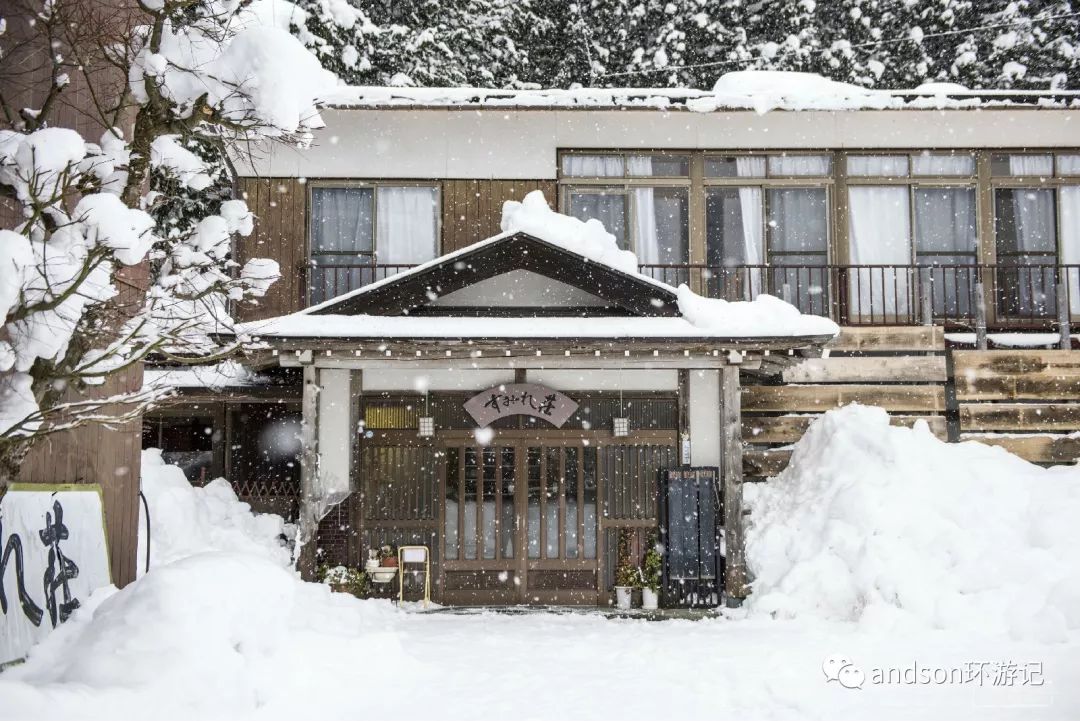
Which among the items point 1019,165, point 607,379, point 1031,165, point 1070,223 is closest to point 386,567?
point 607,379

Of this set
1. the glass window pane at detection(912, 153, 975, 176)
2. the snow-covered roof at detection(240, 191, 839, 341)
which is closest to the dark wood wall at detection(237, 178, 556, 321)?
the snow-covered roof at detection(240, 191, 839, 341)

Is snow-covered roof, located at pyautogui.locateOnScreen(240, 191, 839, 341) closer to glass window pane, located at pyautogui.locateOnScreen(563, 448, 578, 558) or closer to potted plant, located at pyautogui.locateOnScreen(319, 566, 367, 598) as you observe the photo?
glass window pane, located at pyautogui.locateOnScreen(563, 448, 578, 558)

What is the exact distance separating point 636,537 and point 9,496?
25.3 ft

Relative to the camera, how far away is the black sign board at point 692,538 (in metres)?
11.2

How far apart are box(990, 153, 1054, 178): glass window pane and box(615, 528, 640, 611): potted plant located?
341 inches

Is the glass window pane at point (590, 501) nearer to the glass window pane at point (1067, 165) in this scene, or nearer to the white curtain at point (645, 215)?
the white curtain at point (645, 215)

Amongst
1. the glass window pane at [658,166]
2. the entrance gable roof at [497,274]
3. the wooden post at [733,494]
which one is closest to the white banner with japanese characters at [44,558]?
the entrance gable roof at [497,274]

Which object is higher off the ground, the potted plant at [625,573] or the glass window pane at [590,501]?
the glass window pane at [590,501]

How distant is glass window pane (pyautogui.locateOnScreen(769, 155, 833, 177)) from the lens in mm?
13922

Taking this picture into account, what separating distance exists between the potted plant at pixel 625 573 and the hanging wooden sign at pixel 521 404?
180cm

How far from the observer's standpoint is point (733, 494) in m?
10.9

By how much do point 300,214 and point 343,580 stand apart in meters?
5.79

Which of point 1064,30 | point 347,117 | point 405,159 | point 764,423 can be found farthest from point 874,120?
point 1064,30

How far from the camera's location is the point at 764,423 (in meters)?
12.5
